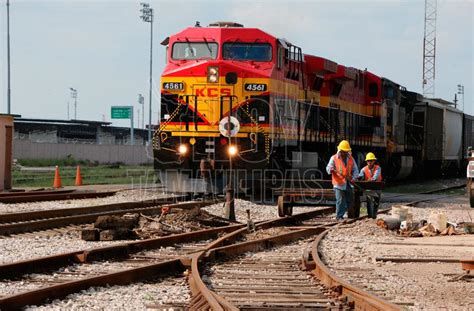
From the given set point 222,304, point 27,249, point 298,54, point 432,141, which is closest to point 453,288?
point 222,304

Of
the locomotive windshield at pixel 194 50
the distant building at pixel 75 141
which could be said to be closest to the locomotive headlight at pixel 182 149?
the locomotive windshield at pixel 194 50

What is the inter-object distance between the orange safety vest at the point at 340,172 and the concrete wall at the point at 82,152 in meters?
37.9

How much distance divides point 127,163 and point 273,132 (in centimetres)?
4288

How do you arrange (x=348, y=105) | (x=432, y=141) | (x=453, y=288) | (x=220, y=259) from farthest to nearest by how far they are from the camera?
(x=432, y=141) < (x=348, y=105) < (x=220, y=259) < (x=453, y=288)

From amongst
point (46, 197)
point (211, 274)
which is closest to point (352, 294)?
point (211, 274)

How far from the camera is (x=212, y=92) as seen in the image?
1800cm

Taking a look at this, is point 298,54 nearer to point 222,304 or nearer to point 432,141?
point 222,304

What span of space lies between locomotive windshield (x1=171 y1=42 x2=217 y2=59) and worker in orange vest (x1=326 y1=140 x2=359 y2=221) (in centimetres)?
537

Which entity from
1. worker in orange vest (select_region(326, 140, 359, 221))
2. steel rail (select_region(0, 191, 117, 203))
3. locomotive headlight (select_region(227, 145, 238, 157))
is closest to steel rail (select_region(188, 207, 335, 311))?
worker in orange vest (select_region(326, 140, 359, 221))

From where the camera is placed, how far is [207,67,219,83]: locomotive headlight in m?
17.9

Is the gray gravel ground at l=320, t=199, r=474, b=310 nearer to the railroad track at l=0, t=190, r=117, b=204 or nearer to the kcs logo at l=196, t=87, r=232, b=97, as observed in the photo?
the kcs logo at l=196, t=87, r=232, b=97

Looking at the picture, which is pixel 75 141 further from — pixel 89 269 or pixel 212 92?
pixel 89 269

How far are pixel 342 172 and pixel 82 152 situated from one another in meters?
44.5

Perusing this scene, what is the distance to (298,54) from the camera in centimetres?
1980
